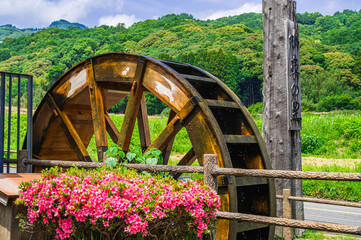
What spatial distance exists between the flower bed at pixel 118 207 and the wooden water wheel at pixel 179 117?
4.48 ft

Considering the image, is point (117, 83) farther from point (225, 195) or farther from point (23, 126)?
point (23, 126)

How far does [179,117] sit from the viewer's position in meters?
5.32

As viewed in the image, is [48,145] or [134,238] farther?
[48,145]

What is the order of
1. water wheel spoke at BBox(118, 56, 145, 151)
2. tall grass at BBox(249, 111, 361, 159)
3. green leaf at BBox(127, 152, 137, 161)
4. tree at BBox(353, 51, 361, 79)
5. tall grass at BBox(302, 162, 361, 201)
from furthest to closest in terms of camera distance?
tree at BBox(353, 51, 361, 79) → tall grass at BBox(249, 111, 361, 159) → tall grass at BBox(302, 162, 361, 201) → water wheel spoke at BBox(118, 56, 145, 151) → green leaf at BBox(127, 152, 137, 161)

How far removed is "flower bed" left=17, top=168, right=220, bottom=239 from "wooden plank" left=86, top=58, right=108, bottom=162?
2.66 meters

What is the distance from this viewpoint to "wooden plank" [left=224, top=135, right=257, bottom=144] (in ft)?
16.7

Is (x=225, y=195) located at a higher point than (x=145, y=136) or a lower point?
lower

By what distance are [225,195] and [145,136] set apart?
8.66ft

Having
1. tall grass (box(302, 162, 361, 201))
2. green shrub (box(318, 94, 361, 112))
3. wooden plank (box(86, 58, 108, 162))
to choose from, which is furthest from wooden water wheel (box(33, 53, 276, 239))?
green shrub (box(318, 94, 361, 112))

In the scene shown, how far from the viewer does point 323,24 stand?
79562 millimetres

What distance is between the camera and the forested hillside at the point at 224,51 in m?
48.5

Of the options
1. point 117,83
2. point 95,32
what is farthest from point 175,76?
point 95,32

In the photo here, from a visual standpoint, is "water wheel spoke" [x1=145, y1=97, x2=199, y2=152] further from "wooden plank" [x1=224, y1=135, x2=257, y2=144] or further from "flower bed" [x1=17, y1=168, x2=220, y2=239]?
"flower bed" [x1=17, y1=168, x2=220, y2=239]

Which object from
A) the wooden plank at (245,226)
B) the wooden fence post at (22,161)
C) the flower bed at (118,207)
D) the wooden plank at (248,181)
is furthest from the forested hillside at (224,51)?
the flower bed at (118,207)
